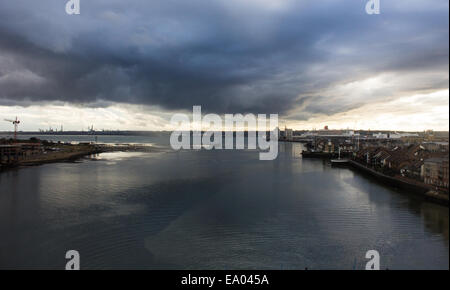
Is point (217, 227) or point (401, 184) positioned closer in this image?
point (217, 227)

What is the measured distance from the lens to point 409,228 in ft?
13.1

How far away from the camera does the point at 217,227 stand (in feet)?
13.5

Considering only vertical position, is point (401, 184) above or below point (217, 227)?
above

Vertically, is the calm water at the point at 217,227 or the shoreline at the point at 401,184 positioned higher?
the shoreline at the point at 401,184

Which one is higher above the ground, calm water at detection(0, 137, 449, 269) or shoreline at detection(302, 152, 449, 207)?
shoreline at detection(302, 152, 449, 207)

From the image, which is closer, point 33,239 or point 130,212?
point 33,239

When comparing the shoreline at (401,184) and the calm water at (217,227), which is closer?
the shoreline at (401,184)

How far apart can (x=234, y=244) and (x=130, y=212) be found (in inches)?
91.6

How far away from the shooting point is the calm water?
2963mm

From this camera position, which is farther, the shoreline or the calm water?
the calm water

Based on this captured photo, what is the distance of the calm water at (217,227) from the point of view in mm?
2963
